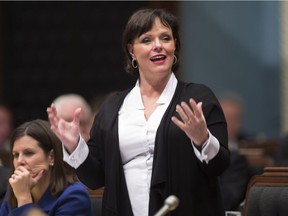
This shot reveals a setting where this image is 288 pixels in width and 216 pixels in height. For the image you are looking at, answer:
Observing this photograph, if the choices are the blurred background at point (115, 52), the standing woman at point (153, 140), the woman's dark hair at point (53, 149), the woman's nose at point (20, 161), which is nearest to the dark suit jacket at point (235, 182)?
the woman's dark hair at point (53, 149)

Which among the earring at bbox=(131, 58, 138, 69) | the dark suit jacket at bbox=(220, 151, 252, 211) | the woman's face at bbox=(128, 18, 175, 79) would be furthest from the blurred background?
the woman's face at bbox=(128, 18, 175, 79)

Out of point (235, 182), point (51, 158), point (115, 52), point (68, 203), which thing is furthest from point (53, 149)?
point (115, 52)

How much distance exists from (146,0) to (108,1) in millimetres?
497

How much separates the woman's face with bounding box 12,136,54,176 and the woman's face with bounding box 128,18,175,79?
813 millimetres

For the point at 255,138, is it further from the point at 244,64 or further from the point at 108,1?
the point at 108,1

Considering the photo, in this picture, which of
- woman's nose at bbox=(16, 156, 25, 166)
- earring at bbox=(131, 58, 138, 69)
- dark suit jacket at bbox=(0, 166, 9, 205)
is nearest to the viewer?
earring at bbox=(131, 58, 138, 69)

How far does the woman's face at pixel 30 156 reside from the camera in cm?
523

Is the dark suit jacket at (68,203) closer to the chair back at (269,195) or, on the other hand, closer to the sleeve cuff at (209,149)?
the chair back at (269,195)

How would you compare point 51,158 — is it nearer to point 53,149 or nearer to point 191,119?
point 53,149

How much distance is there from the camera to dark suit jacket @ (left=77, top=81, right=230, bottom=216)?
458 centimetres

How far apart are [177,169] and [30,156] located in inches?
38.3

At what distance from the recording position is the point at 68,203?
203 inches

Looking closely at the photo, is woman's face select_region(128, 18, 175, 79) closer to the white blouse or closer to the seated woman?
the white blouse

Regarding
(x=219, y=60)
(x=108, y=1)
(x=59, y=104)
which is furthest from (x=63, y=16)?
(x=59, y=104)
